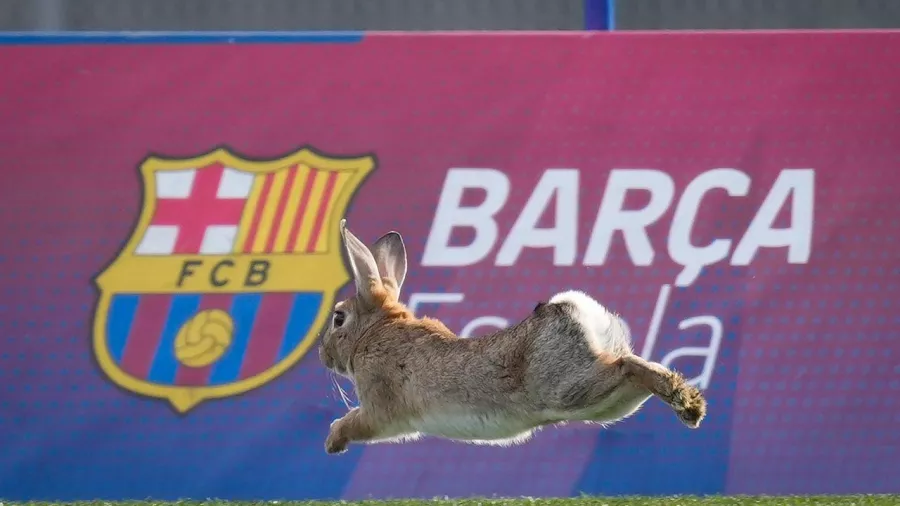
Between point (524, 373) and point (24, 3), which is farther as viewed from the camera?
point (24, 3)

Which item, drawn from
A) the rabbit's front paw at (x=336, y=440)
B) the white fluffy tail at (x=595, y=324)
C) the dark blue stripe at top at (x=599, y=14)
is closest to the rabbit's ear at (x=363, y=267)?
the rabbit's front paw at (x=336, y=440)

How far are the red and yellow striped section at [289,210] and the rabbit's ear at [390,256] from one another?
0.61 m

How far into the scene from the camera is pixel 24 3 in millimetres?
7961

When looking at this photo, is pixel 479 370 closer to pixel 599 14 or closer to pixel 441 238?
pixel 441 238

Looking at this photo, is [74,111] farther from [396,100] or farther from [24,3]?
[24,3]

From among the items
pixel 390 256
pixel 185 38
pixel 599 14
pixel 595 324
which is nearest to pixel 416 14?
pixel 599 14

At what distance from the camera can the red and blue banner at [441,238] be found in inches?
205

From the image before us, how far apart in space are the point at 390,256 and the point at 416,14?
345 centimetres

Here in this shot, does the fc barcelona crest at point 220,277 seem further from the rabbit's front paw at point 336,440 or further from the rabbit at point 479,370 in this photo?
the rabbit's front paw at point 336,440

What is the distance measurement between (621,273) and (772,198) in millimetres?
600

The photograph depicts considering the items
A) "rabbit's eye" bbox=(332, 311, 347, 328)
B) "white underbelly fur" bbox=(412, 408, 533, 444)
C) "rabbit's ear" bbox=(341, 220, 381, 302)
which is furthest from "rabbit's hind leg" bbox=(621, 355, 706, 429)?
"rabbit's eye" bbox=(332, 311, 347, 328)

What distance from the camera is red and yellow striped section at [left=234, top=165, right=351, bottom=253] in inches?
206

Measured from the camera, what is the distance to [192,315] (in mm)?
5203

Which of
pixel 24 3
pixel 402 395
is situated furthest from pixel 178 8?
pixel 402 395
